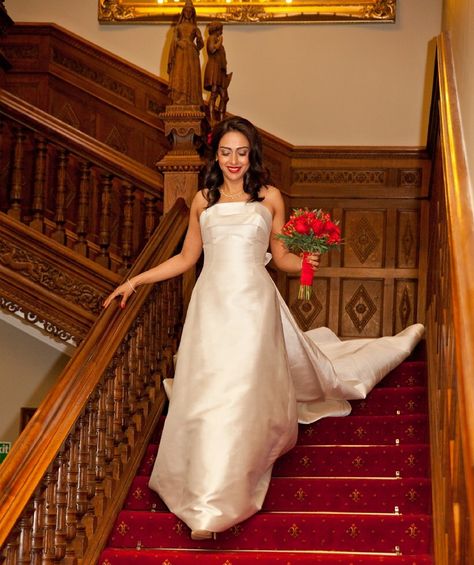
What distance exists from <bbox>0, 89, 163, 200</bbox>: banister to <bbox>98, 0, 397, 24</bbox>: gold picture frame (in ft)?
9.05

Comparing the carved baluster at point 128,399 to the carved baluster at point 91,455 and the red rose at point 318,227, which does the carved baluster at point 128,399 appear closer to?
the carved baluster at point 91,455

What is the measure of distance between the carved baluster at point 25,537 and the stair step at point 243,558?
597mm

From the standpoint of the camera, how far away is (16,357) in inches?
303

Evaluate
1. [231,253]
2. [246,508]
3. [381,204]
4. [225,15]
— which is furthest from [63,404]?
[225,15]

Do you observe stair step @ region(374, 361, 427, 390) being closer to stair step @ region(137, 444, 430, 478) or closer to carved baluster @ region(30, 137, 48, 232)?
stair step @ region(137, 444, 430, 478)

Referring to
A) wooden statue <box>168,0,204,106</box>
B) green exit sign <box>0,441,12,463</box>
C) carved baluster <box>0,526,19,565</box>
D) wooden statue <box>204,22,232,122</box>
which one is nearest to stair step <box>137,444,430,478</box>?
carved baluster <box>0,526,19,565</box>

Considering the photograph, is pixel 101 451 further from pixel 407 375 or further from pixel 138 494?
pixel 407 375

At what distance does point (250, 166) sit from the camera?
4.71 m

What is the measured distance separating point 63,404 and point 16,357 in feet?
13.0

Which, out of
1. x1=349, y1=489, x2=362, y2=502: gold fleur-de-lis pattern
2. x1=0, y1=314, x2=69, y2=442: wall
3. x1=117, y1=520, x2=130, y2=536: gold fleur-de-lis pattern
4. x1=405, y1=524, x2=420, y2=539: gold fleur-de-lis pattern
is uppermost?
x1=405, y1=524, x2=420, y2=539: gold fleur-de-lis pattern

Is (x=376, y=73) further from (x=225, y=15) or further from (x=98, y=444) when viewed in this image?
(x=98, y=444)

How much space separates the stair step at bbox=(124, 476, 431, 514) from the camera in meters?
4.31

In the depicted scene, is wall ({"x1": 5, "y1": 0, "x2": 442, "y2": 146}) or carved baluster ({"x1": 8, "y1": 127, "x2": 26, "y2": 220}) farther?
wall ({"x1": 5, "y1": 0, "x2": 442, "y2": 146})

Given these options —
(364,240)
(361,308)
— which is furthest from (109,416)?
(364,240)
